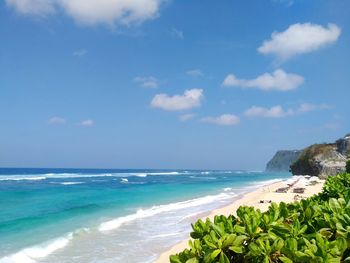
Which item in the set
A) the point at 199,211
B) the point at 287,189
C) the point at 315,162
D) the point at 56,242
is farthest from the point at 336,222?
the point at 315,162

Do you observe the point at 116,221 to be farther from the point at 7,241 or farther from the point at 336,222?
the point at 336,222

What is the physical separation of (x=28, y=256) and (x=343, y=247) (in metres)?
12.5

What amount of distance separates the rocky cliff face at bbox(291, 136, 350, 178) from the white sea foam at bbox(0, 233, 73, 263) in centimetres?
4525

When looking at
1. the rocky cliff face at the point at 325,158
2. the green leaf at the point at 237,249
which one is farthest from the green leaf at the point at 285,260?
the rocky cliff face at the point at 325,158

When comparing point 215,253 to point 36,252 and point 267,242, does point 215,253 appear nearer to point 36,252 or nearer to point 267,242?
point 267,242

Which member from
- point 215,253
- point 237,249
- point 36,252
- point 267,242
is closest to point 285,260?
point 267,242

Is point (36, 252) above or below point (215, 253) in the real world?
below

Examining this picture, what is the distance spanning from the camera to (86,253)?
1360 cm

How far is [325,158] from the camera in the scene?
6388cm

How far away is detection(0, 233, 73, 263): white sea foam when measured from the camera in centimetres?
1298

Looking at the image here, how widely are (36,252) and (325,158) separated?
56.9 m

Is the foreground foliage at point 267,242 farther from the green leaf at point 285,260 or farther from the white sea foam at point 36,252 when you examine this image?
the white sea foam at point 36,252

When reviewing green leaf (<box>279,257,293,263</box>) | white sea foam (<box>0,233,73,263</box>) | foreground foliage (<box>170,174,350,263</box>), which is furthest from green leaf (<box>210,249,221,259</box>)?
white sea foam (<box>0,233,73,263</box>)

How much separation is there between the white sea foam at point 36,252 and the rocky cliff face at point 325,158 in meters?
45.3
